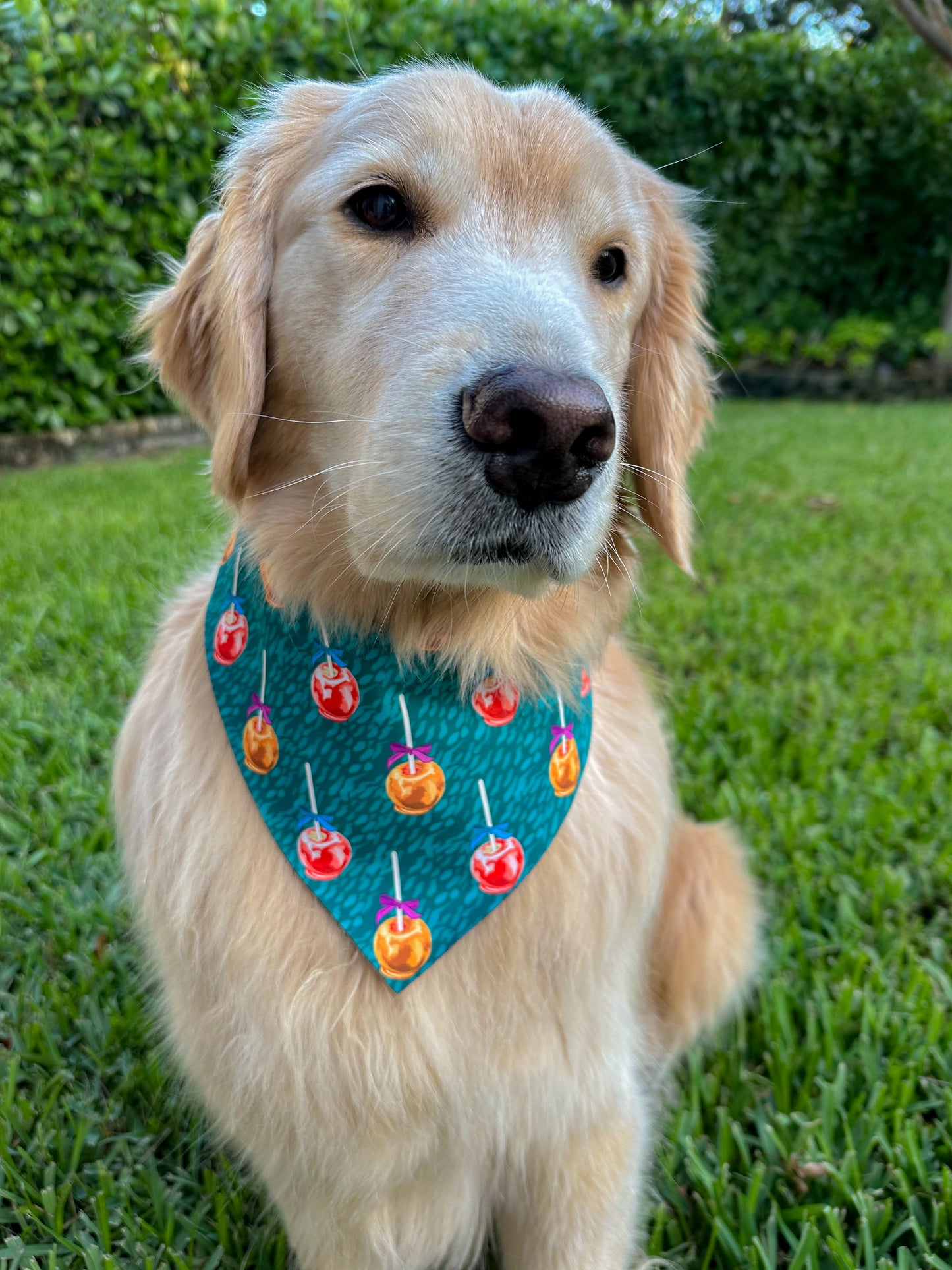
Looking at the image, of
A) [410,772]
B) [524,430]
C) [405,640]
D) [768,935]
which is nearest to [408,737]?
[410,772]

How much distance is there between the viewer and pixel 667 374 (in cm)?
196

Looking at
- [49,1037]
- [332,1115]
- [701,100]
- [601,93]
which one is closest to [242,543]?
[332,1115]

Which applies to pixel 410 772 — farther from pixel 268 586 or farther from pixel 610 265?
pixel 610 265

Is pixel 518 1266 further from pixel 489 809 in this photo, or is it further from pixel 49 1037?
pixel 49 1037

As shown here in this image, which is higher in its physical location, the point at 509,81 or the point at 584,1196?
the point at 509,81

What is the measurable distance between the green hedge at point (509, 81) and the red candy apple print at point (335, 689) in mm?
2264

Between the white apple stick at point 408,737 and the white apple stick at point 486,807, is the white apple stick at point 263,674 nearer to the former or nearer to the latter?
the white apple stick at point 408,737

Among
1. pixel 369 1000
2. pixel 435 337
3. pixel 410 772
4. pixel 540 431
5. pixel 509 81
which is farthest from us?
pixel 509 81

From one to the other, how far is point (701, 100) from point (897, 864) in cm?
1002

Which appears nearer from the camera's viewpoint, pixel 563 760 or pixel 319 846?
pixel 319 846

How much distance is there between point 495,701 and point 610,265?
888 mm

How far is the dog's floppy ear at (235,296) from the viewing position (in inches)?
65.1

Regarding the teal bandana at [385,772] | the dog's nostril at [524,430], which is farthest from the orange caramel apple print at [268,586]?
the dog's nostril at [524,430]

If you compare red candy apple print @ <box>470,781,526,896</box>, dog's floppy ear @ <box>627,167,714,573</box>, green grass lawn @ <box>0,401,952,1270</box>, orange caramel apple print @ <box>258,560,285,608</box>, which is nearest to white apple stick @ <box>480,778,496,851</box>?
red candy apple print @ <box>470,781,526,896</box>
